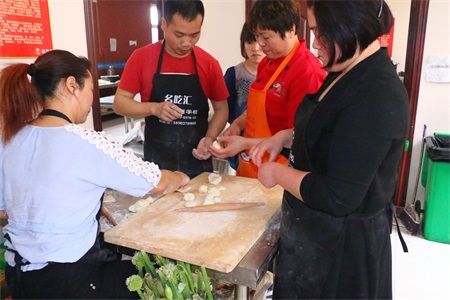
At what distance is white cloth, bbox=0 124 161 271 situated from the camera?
106 cm

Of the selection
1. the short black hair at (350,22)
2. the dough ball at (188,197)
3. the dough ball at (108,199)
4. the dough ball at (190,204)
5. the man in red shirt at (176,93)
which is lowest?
the dough ball at (108,199)

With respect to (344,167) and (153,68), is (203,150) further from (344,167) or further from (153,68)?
(344,167)

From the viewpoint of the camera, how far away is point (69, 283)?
1091 mm

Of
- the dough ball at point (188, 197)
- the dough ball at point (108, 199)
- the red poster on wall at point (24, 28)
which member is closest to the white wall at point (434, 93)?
the dough ball at point (188, 197)

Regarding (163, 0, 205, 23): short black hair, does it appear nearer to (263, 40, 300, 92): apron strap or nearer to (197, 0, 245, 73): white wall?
(263, 40, 300, 92): apron strap

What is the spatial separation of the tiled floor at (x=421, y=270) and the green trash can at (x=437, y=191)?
0.30ft

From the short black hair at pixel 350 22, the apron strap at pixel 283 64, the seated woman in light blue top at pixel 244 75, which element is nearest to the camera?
the short black hair at pixel 350 22

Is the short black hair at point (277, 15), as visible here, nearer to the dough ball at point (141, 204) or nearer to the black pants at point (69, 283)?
the dough ball at point (141, 204)

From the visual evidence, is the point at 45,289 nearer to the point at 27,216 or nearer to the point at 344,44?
the point at 27,216

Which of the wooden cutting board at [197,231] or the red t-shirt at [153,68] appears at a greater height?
the red t-shirt at [153,68]

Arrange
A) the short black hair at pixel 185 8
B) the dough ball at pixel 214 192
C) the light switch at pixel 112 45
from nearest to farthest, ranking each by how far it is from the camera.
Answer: the dough ball at pixel 214 192, the short black hair at pixel 185 8, the light switch at pixel 112 45

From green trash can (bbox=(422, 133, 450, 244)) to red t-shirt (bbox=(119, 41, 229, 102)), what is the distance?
1.69 meters

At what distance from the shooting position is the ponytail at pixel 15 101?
3.56ft

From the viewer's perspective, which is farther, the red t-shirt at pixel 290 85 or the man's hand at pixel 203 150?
the man's hand at pixel 203 150
